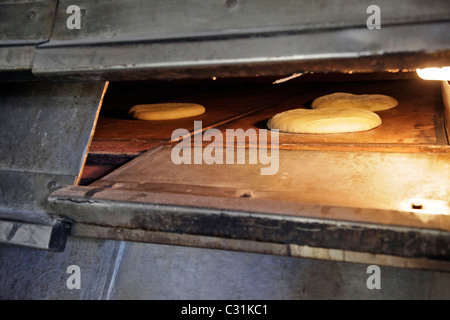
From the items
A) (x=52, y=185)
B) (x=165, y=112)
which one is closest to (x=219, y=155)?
(x=52, y=185)

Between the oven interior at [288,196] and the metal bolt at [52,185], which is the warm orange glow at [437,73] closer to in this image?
the oven interior at [288,196]

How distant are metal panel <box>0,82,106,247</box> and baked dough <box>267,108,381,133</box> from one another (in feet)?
3.19

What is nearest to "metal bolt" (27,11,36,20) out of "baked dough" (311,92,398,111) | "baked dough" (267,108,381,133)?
"baked dough" (267,108,381,133)

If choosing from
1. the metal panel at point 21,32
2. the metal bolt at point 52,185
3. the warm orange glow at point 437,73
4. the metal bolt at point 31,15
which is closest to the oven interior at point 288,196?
the metal bolt at point 52,185

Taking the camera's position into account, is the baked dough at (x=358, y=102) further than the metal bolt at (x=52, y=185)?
Yes

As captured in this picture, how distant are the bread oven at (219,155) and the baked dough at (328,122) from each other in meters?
0.30

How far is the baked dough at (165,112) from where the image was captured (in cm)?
239

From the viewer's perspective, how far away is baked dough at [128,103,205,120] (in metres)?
2.39

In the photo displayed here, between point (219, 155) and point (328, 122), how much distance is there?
2.12 ft

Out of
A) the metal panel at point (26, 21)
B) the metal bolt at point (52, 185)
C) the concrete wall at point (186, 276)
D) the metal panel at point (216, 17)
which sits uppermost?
the metal panel at point (26, 21)

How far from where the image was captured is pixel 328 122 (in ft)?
5.94

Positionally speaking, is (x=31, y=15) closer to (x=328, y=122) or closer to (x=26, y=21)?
(x=26, y=21)

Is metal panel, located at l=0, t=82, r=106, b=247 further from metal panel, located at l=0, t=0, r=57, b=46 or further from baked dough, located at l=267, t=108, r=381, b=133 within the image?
baked dough, located at l=267, t=108, r=381, b=133
